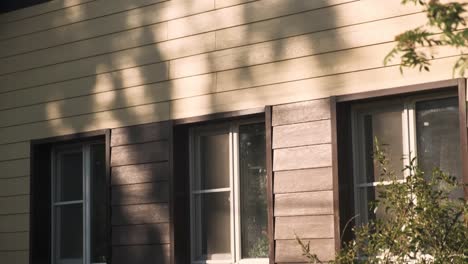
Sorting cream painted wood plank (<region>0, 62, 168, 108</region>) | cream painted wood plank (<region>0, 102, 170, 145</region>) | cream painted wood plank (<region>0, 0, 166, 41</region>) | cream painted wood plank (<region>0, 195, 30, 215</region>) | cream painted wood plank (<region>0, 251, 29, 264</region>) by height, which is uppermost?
cream painted wood plank (<region>0, 0, 166, 41</region>)

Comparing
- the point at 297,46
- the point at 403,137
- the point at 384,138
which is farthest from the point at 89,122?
the point at 403,137

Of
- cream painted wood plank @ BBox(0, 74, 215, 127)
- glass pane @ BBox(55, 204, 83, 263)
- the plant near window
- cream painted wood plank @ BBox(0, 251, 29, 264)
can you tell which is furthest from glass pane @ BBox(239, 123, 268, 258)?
cream painted wood plank @ BBox(0, 251, 29, 264)

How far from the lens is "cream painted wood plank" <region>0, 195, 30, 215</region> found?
34.5 ft

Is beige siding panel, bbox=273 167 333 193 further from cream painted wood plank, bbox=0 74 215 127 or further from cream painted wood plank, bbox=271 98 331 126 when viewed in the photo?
cream painted wood plank, bbox=0 74 215 127

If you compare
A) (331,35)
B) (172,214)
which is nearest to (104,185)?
(172,214)

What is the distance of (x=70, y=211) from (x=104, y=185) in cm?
59

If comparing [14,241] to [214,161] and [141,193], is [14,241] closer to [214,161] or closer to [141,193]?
[141,193]

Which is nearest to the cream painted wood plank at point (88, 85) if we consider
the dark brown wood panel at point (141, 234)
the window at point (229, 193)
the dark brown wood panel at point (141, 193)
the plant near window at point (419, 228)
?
the window at point (229, 193)

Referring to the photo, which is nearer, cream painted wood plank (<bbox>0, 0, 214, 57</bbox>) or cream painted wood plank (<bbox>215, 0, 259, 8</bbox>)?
cream painted wood plank (<bbox>215, 0, 259, 8</bbox>)

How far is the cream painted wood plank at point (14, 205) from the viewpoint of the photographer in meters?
10.5

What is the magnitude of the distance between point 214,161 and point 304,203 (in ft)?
4.09

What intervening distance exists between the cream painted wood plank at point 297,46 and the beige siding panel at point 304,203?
3.53 feet

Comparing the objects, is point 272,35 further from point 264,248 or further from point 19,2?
point 19,2

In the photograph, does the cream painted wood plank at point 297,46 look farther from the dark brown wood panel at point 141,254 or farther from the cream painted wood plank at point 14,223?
the cream painted wood plank at point 14,223
